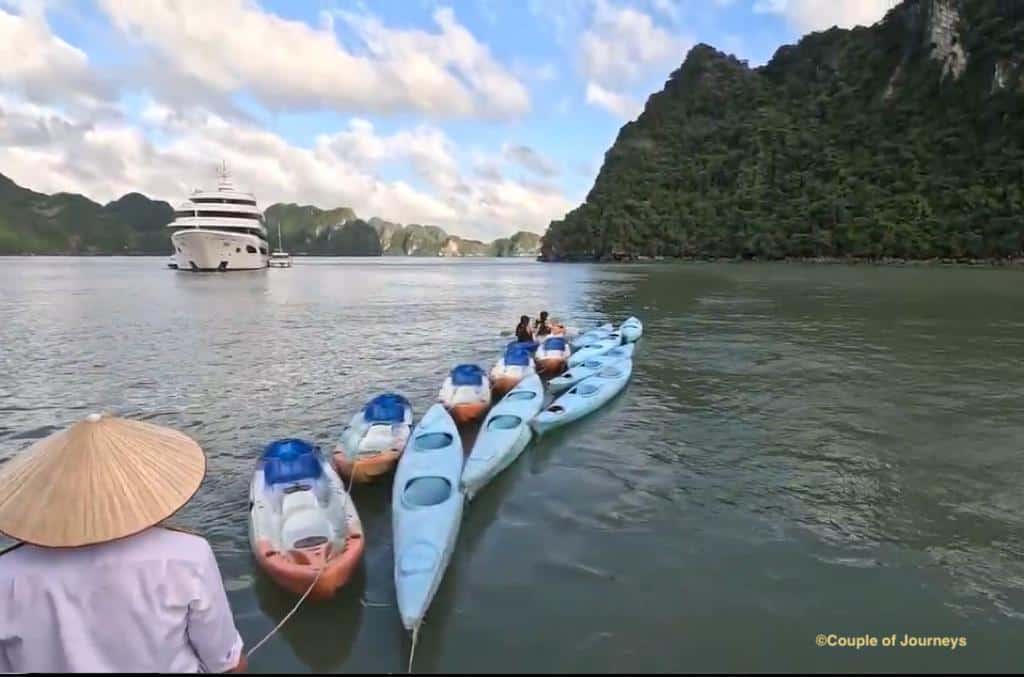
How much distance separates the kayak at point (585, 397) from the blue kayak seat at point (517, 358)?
65.3 inches

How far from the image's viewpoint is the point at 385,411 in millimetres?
11531

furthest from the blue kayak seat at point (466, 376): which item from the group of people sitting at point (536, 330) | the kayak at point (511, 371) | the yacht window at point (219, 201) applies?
the yacht window at point (219, 201)

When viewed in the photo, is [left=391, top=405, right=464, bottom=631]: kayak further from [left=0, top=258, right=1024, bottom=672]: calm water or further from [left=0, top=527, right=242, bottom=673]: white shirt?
[left=0, top=527, right=242, bottom=673]: white shirt

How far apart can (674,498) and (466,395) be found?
5.53 meters

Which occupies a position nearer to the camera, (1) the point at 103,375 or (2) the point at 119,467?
(2) the point at 119,467

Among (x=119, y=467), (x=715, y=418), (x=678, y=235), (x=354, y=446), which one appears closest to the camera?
(x=119, y=467)

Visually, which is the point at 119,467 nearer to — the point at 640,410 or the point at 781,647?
the point at 781,647

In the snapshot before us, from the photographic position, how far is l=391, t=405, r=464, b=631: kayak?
652 cm

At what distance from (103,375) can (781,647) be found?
20681 mm

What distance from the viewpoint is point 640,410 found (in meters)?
15.4

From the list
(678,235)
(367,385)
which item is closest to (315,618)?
(367,385)

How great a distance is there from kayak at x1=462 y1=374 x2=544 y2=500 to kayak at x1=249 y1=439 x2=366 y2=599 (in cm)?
220

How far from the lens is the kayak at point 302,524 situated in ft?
22.7

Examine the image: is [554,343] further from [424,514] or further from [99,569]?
[99,569]
